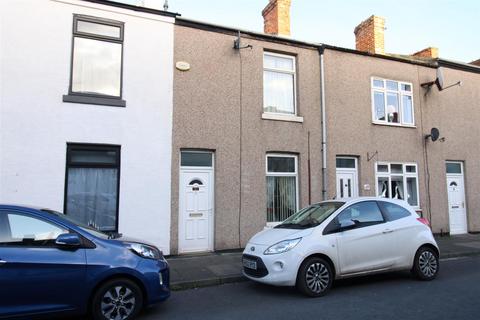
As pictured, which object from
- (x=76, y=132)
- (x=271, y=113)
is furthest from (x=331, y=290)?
(x=76, y=132)

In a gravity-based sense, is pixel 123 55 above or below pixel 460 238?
above

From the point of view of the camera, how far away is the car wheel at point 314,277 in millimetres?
6496

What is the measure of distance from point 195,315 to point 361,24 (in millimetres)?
12178

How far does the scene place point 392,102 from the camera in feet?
44.0

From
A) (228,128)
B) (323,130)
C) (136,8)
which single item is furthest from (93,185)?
(323,130)

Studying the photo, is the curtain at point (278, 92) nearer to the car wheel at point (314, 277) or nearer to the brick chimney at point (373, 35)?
the brick chimney at point (373, 35)

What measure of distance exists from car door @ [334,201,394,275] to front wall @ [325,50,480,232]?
441 centimetres

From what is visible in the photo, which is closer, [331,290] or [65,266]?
[65,266]

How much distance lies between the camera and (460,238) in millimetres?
12781

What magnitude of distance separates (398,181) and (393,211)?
589cm

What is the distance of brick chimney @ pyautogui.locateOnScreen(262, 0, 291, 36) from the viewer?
12.6 metres

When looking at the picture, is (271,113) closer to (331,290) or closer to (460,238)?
(331,290)

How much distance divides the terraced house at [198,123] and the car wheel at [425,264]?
4.16 metres

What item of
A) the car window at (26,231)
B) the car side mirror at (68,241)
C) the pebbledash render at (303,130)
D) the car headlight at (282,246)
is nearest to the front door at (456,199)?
the pebbledash render at (303,130)
